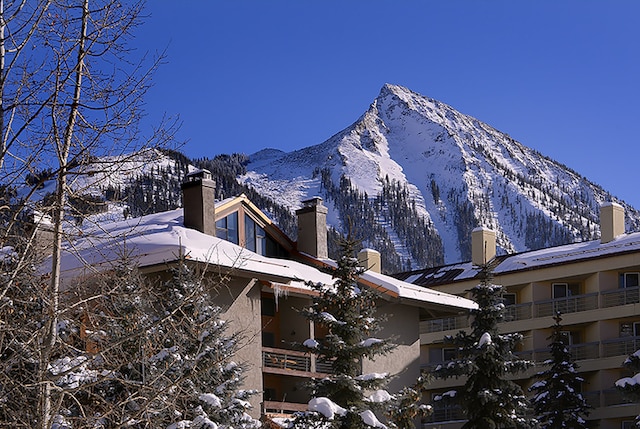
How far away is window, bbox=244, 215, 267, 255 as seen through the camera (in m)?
36.1

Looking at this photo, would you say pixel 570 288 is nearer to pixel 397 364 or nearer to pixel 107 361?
pixel 397 364

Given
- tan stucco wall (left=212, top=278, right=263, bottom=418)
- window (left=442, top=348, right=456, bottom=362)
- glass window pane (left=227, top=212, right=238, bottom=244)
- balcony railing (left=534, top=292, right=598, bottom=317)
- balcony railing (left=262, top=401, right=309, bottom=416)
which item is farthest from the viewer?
window (left=442, top=348, right=456, bottom=362)

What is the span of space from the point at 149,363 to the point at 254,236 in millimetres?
21669

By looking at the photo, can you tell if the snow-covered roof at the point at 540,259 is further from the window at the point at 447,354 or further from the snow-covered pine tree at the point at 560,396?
the snow-covered pine tree at the point at 560,396

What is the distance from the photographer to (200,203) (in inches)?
1325

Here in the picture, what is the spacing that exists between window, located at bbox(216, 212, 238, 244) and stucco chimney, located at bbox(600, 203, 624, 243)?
931 inches

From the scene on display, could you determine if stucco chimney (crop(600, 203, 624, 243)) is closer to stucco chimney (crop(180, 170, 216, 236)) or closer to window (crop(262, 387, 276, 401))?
window (crop(262, 387, 276, 401))

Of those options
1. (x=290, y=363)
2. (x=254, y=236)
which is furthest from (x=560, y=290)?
(x=290, y=363)

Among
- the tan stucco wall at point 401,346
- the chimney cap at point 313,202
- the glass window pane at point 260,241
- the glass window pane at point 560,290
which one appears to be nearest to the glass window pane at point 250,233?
the glass window pane at point 260,241

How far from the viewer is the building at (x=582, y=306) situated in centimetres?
5016

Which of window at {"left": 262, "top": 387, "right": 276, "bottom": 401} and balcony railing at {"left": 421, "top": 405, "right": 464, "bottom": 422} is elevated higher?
window at {"left": 262, "top": 387, "right": 276, "bottom": 401}

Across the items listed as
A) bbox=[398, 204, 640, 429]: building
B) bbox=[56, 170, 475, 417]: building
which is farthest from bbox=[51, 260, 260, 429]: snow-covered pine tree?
bbox=[398, 204, 640, 429]: building

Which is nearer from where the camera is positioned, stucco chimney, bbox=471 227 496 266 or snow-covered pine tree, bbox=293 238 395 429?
snow-covered pine tree, bbox=293 238 395 429

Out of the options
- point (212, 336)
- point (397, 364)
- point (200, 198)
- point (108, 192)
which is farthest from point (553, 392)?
point (108, 192)
